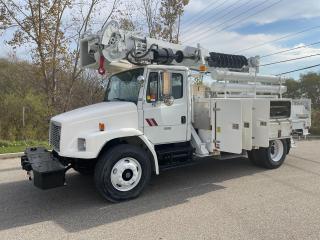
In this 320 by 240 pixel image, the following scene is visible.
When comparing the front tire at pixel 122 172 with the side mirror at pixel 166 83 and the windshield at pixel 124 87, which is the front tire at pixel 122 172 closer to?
the windshield at pixel 124 87

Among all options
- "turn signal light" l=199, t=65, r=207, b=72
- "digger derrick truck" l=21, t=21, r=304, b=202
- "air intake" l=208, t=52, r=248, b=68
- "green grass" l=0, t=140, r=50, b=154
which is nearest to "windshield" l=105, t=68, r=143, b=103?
"digger derrick truck" l=21, t=21, r=304, b=202

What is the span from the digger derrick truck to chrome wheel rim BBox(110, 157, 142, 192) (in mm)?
17

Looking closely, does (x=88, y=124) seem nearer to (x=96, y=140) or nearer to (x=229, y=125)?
(x=96, y=140)

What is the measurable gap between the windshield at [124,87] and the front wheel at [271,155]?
364 cm

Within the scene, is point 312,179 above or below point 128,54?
below

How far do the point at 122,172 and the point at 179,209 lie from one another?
45.8 inches

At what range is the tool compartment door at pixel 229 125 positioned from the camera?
7078 mm

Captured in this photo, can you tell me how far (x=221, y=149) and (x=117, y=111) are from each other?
2.44 metres

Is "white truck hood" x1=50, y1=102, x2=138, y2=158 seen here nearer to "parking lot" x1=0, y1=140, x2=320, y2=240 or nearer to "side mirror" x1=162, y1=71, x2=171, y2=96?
"side mirror" x1=162, y1=71, x2=171, y2=96

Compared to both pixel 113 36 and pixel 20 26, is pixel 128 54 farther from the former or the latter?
pixel 20 26

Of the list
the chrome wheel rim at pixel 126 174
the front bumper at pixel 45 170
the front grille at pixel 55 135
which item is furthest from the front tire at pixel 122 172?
the front grille at pixel 55 135

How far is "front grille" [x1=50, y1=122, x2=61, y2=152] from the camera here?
607 cm

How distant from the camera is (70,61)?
47.5 feet

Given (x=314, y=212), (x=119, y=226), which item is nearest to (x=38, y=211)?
(x=119, y=226)
